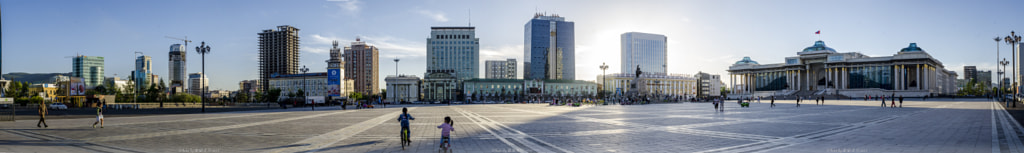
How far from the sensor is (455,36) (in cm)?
18662

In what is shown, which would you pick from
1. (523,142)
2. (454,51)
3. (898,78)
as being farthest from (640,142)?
(454,51)

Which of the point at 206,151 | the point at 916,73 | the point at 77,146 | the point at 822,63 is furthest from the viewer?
the point at 822,63

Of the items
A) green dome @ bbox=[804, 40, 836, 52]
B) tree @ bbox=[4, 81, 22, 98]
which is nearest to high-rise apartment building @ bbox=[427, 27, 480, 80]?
green dome @ bbox=[804, 40, 836, 52]

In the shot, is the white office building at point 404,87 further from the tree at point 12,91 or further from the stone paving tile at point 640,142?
the stone paving tile at point 640,142

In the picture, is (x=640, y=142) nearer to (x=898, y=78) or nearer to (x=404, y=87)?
(x=898, y=78)

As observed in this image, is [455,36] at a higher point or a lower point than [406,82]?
higher

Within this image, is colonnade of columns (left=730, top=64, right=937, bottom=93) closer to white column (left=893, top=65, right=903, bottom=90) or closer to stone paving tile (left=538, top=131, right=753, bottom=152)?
white column (left=893, top=65, right=903, bottom=90)

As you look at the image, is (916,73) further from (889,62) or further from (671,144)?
(671,144)

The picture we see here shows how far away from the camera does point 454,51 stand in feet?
615

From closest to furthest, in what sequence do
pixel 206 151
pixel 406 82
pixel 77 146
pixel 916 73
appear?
pixel 206 151 → pixel 77 146 → pixel 916 73 → pixel 406 82

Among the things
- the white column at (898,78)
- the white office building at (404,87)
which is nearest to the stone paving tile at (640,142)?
the white column at (898,78)

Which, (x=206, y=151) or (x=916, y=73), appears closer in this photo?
(x=206, y=151)

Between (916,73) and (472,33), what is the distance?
123501 mm

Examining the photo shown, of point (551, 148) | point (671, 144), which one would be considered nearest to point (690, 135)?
point (671, 144)
